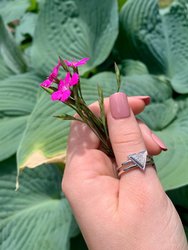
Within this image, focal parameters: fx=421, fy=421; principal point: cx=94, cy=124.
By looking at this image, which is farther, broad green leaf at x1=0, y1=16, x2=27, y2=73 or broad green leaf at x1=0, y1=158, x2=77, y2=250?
A: broad green leaf at x1=0, y1=16, x2=27, y2=73

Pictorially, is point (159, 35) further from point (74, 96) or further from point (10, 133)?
point (74, 96)

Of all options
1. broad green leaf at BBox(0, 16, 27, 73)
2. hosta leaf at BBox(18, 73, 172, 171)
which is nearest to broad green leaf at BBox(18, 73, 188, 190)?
hosta leaf at BBox(18, 73, 172, 171)

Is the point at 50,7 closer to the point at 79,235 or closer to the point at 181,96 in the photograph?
the point at 181,96

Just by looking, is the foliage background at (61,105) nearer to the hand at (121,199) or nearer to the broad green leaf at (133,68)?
the broad green leaf at (133,68)

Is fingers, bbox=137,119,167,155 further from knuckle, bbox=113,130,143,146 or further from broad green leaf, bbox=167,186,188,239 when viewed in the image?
broad green leaf, bbox=167,186,188,239

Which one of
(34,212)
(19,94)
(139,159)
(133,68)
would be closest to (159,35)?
(133,68)
